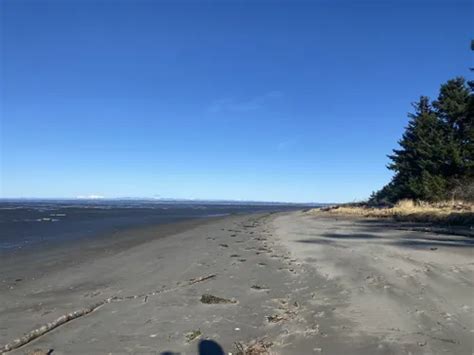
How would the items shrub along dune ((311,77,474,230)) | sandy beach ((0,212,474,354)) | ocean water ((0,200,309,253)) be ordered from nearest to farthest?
1. sandy beach ((0,212,474,354))
2. ocean water ((0,200,309,253))
3. shrub along dune ((311,77,474,230))

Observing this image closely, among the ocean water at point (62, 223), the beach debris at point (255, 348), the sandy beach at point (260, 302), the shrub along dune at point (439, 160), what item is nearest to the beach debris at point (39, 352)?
the sandy beach at point (260, 302)

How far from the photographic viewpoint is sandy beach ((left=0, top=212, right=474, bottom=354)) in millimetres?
5938

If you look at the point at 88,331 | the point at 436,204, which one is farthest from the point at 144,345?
the point at 436,204

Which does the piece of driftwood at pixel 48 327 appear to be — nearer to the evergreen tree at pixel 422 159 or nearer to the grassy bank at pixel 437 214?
the grassy bank at pixel 437 214

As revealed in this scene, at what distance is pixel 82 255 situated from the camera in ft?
56.3

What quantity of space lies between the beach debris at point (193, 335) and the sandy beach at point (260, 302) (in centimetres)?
1

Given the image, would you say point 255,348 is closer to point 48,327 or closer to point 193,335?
point 193,335

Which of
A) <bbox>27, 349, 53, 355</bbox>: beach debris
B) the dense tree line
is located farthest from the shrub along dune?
<bbox>27, 349, 53, 355</bbox>: beach debris

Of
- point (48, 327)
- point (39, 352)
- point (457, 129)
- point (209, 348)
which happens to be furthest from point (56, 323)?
point (457, 129)

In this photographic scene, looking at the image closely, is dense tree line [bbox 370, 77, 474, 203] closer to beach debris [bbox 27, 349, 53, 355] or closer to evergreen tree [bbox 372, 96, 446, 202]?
evergreen tree [bbox 372, 96, 446, 202]

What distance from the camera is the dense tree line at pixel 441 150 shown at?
3475cm

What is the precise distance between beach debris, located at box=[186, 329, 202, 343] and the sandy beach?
0.05 feet

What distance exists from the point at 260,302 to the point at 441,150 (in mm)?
32041

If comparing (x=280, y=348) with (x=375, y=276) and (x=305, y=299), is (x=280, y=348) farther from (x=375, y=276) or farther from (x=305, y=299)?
(x=375, y=276)
